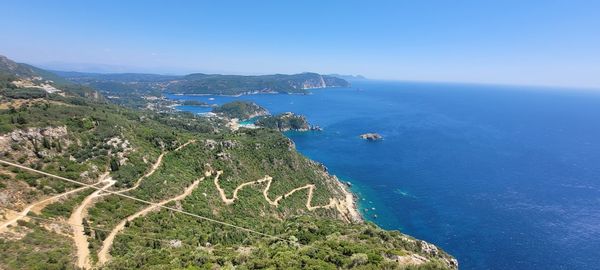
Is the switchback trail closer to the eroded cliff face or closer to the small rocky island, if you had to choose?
the eroded cliff face

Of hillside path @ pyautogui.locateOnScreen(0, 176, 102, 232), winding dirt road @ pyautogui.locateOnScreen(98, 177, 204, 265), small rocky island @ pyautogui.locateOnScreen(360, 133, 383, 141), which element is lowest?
small rocky island @ pyautogui.locateOnScreen(360, 133, 383, 141)

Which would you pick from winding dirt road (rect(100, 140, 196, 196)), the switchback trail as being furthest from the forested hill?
the switchback trail

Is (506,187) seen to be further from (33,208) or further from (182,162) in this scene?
(33,208)

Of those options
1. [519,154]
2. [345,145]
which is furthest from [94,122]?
[519,154]

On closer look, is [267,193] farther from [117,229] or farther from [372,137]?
[372,137]

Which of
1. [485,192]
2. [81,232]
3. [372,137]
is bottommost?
[485,192]

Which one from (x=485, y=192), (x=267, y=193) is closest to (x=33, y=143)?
(x=267, y=193)

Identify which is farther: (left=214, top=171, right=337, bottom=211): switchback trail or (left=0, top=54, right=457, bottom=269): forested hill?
(left=214, top=171, right=337, bottom=211): switchback trail

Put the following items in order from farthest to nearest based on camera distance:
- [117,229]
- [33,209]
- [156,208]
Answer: [156,208]
[117,229]
[33,209]

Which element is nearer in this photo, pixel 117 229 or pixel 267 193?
pixel 117 229
